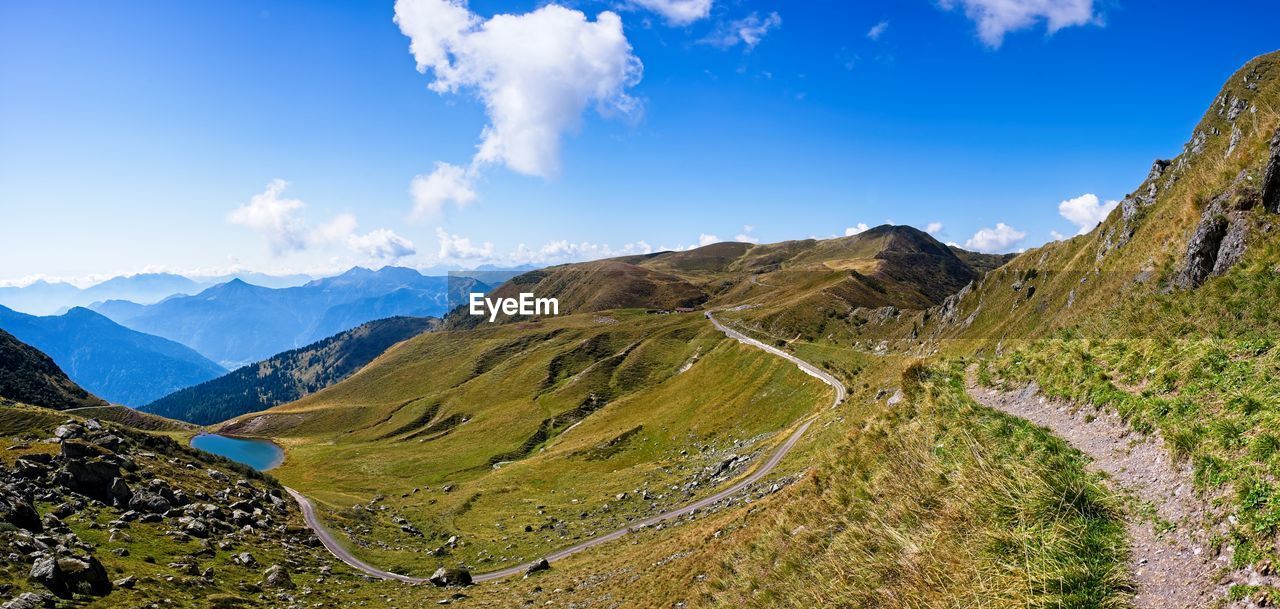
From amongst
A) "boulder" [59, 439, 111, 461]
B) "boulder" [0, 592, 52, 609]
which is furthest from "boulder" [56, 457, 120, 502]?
"boulder" [0, 592, 52, 609]

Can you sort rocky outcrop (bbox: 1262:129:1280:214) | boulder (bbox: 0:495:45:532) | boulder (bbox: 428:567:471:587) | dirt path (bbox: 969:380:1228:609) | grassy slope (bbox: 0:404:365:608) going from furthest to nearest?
1. boulder (bbox: 428:567:471:587)
2. boulder (bbox: 0:495:45:532)
3. grassy slope (bbox: 0:404:365:608)
4. rocky outcrop (bbox: 1262:129:1280:214)
5. dirt path (bbox: 969:380:1228:609)

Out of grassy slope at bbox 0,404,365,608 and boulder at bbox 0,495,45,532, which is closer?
grassy slope at bbox 0,404,365,608

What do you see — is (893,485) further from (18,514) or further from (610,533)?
(18,514)

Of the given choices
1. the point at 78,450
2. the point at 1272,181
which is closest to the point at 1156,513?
the point at 1272,181

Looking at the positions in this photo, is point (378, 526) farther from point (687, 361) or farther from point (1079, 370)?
point (687, 361)

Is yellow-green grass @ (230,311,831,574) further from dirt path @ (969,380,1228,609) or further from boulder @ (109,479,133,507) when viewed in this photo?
dirt path @ (969,380,1228,609)

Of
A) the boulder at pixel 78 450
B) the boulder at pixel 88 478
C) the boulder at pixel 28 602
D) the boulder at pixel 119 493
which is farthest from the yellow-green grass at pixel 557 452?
the boulder at pixel 28 602

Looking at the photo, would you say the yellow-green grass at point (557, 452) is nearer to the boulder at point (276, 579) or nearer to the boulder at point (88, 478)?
the boulder at point (276, 579)
